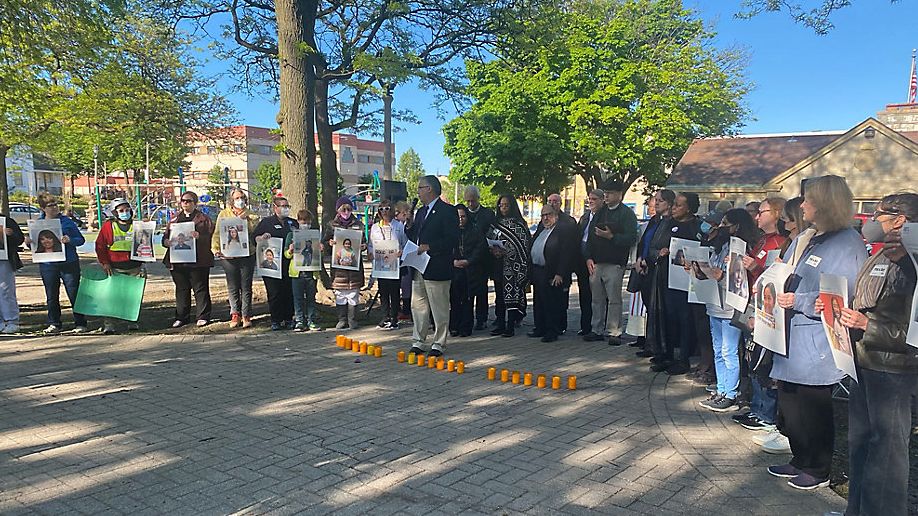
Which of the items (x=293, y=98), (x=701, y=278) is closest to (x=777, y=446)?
(x=701, y=278)

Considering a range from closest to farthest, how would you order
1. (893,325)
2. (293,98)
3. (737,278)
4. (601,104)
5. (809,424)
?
(893,325), (809,424), (737,278), (293,98), (601,104)

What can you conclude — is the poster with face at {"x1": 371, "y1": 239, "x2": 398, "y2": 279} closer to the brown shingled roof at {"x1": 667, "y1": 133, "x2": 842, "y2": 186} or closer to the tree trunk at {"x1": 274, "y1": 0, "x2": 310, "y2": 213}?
the tree trunk at {"x1": 274, "y1": 0, "x2": 310, "y2": 213}

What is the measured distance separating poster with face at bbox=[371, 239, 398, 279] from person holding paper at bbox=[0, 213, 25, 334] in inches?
203

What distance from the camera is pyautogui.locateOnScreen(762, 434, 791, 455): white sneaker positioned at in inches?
180

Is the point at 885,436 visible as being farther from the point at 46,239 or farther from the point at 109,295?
the point at 46,239

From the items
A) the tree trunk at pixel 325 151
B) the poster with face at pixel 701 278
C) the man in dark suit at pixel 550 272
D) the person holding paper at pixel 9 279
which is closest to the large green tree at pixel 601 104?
the tree trunk at pixel 325 151

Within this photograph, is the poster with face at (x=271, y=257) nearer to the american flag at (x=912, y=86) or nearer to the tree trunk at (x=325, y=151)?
the tree trunk at (x=325, y=151)

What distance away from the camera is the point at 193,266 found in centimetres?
902

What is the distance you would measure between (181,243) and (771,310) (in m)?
7.98

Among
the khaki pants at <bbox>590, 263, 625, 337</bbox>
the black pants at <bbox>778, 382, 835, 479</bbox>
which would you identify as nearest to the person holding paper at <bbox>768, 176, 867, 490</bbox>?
the black pants at <bbox>778, 382, 835, 479</bbox>

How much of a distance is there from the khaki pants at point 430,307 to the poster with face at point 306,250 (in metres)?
2.01

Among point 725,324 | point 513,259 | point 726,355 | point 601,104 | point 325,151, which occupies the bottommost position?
point 726,355

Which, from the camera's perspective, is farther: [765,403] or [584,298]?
[584,298]

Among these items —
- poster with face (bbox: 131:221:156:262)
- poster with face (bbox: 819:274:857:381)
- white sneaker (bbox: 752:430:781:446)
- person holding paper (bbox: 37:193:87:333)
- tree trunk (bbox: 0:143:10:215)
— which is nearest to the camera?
poster with face (bbox: 819:274:857:381)
